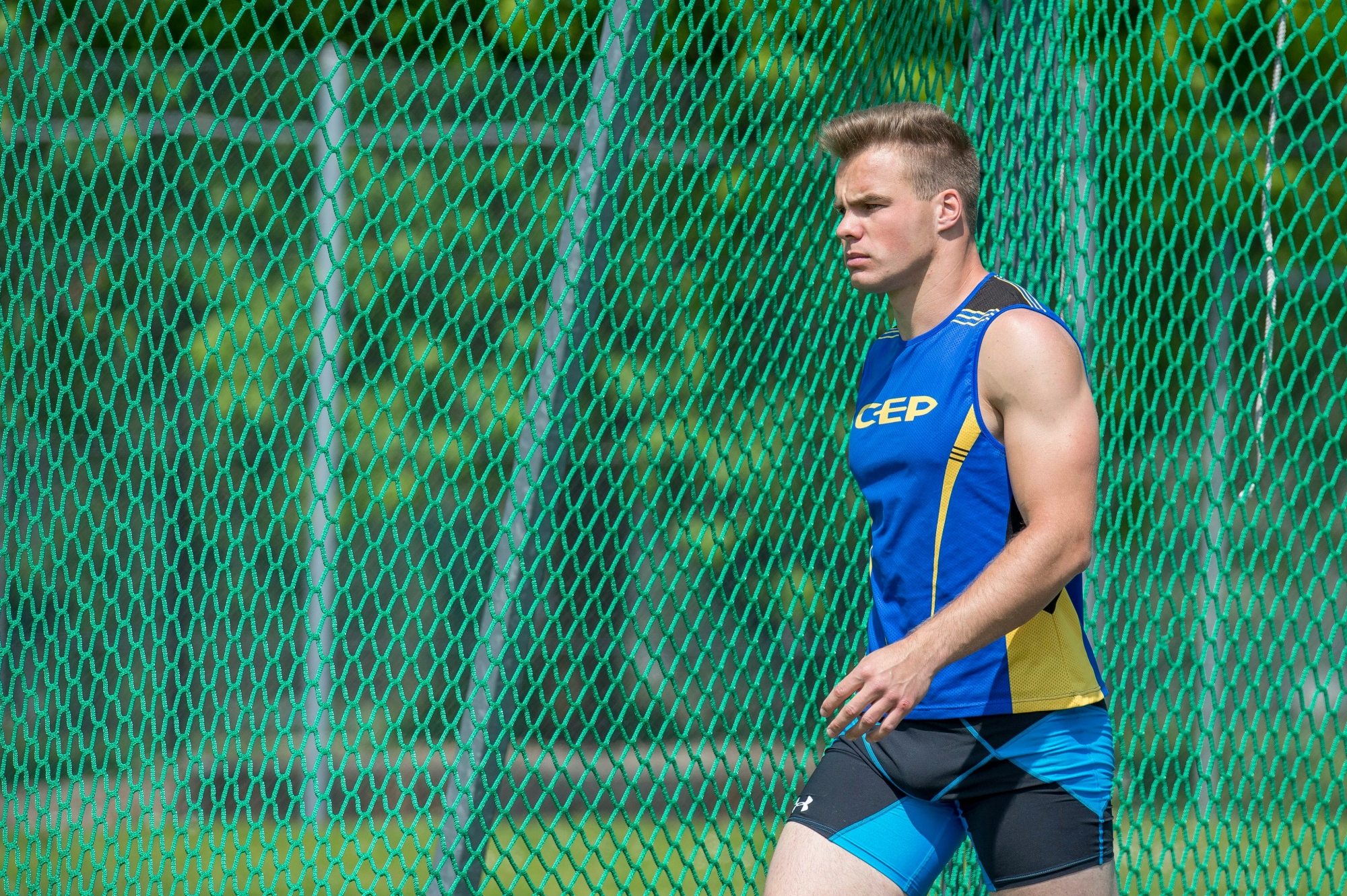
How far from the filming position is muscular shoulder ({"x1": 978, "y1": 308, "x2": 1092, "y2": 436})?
1820 millimetres

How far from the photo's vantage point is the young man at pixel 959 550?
182 centimetres

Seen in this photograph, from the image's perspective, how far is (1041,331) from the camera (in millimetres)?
1871

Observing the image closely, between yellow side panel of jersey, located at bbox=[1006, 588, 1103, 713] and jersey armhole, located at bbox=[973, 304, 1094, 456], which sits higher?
jersey armhole, located at bbox=[973, 304, 1094, 456]

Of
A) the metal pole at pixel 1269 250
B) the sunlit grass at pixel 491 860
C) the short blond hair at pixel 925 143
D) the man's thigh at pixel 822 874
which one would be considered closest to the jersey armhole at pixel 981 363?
the short blond hair at pixel 925 143

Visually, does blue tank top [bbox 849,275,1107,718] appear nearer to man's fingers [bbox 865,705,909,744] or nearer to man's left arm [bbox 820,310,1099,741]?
man's left arm [bbox 820,310,1099,741]

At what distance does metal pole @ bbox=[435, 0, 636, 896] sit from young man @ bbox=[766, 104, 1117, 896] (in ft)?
2.23

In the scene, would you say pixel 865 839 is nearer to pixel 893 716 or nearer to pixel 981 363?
pixel 893 716

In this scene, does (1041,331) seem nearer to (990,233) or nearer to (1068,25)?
(990,233)

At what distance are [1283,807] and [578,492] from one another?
91.8 inches

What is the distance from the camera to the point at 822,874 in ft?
6.53

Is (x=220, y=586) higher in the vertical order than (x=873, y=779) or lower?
lower

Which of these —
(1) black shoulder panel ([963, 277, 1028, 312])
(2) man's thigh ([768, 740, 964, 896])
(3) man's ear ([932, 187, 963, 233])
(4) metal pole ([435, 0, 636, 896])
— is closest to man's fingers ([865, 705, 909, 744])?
(2) man's thigh ([768, 740, 964, 896])

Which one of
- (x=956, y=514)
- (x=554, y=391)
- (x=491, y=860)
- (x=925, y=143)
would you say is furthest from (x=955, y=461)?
(x=491, y=860)

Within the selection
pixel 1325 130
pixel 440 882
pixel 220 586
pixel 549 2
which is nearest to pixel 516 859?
pixel 220 586
